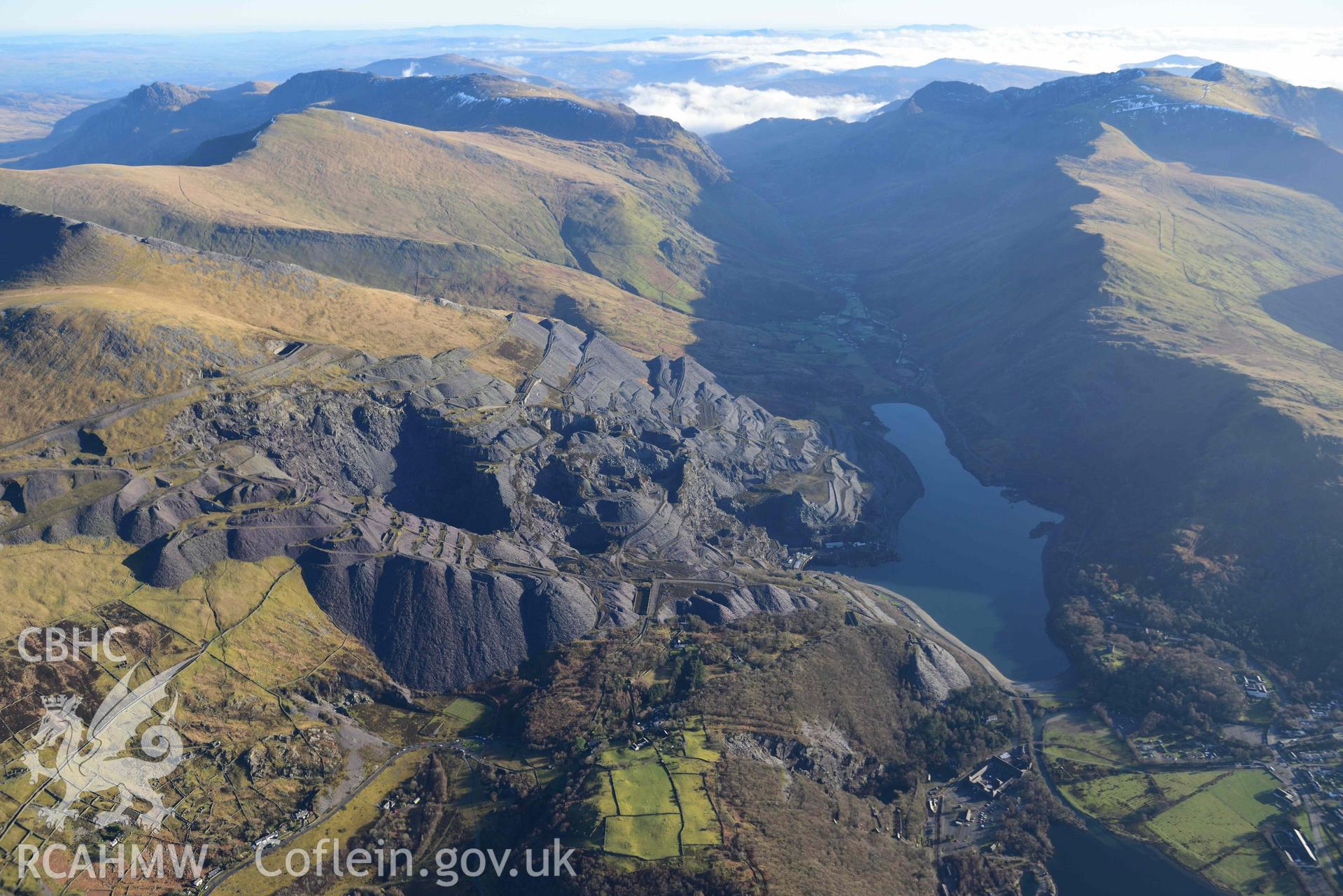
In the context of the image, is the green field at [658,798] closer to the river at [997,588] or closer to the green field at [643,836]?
the green field at [643,836]

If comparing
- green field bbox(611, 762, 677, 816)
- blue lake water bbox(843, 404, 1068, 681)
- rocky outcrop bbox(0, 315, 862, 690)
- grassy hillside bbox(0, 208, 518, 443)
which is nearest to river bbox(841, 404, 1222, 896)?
blue lake water bbox(843, 404, 1068, 681)

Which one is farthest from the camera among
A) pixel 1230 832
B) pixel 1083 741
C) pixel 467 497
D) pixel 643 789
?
pixel 467 497

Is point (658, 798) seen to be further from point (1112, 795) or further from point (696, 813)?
point (1112, 795)

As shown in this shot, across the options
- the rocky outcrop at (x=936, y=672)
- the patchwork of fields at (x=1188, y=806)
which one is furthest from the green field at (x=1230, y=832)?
the rocky outcrop at (x=936, y=672)

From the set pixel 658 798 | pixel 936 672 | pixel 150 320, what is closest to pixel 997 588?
pixel 936 672

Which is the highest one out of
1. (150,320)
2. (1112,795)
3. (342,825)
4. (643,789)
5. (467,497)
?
(150,320)
